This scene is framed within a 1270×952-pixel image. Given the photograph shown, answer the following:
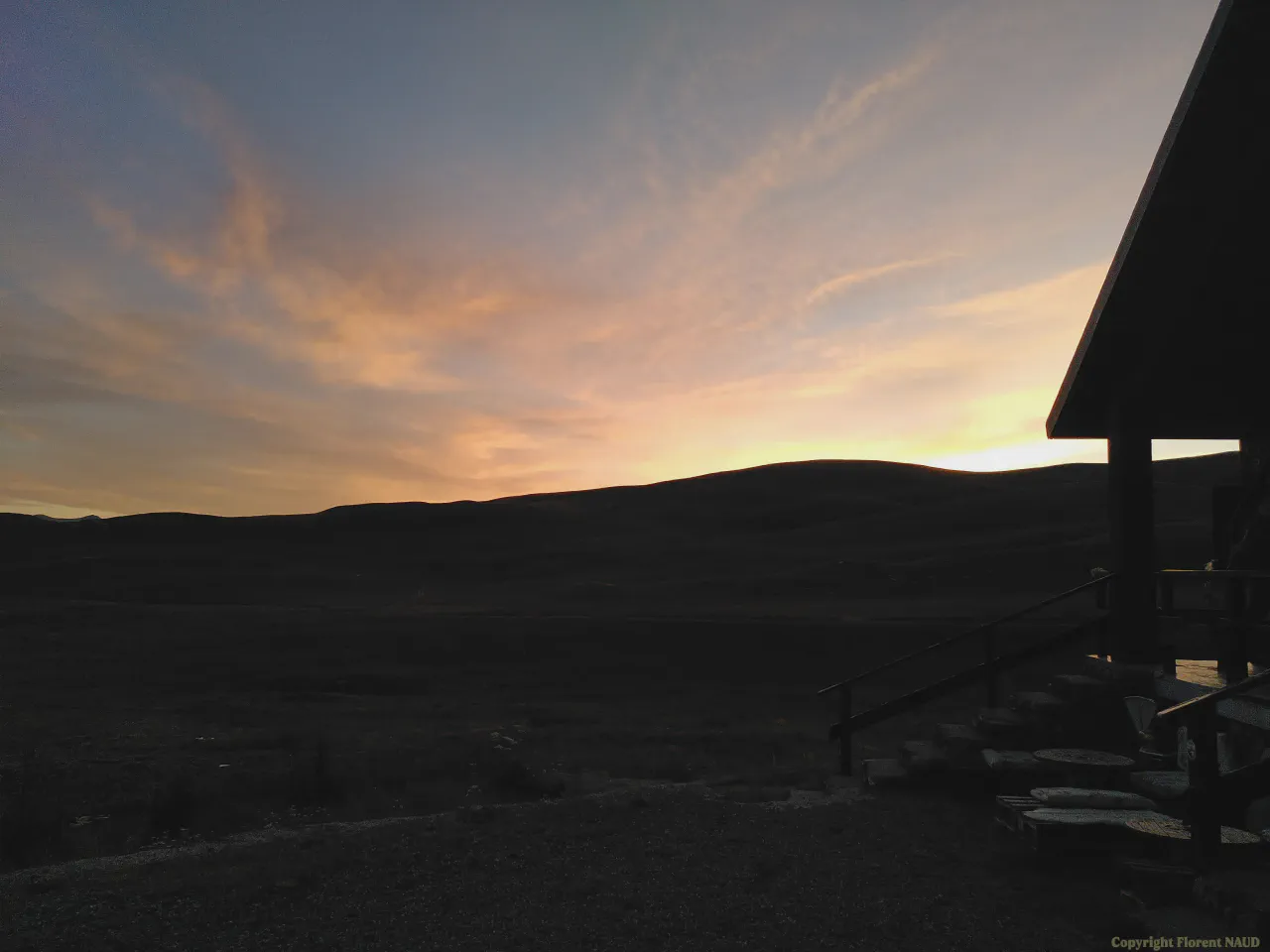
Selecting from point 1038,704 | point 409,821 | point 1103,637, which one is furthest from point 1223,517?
point 409,821

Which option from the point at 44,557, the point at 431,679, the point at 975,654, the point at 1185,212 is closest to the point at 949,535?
the point at 975,654

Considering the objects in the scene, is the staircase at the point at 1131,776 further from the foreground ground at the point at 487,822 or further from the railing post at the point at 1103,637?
the foreground ground at the point at 487,822

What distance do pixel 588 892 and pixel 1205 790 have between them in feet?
14.5

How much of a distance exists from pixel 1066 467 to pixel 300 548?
7357 cm

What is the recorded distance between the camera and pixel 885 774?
9992mm

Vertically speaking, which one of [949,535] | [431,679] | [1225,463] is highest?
[1225,463]

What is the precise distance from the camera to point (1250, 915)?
5.11 m

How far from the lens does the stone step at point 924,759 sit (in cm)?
965

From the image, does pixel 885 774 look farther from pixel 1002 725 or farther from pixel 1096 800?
pixel 1096 800

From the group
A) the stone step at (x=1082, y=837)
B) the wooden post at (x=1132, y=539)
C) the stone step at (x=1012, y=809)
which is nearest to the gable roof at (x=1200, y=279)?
the wooden post at (x=1132, y=539)

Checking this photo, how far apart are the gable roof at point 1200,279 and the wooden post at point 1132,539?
0.29m

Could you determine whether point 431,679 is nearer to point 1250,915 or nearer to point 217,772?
point 217,772

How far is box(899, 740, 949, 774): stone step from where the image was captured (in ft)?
31.7

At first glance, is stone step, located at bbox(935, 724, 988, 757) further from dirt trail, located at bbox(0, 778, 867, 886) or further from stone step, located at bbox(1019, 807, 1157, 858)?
stone step, located at bbox(1019, 807, 1157, 858)
